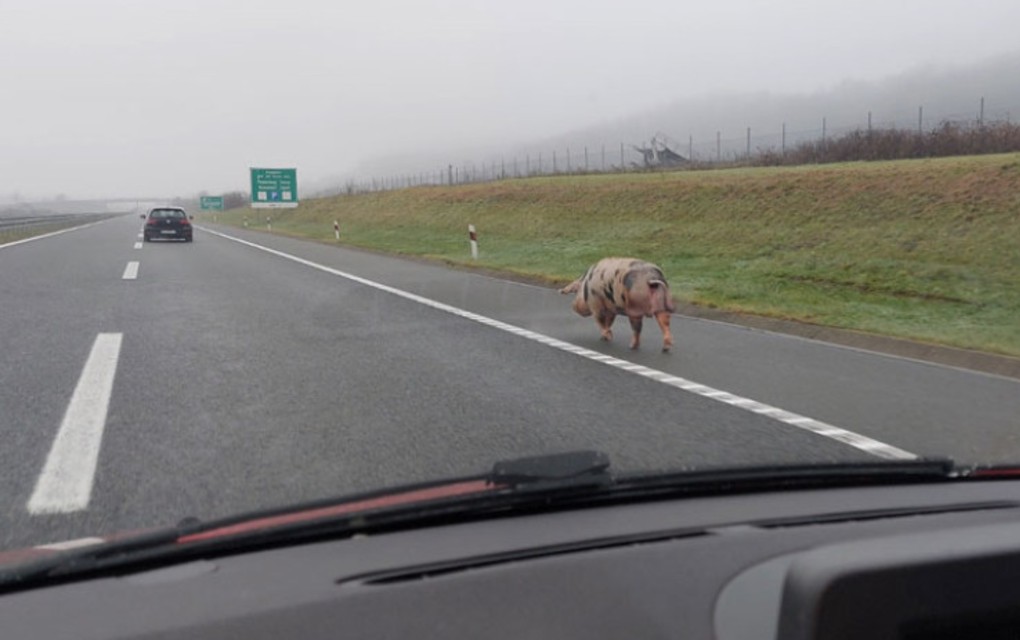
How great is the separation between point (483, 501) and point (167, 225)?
38265mm

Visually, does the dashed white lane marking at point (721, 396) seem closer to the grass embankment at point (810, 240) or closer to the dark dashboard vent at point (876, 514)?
the dark dashboard vent at point (876, 514)

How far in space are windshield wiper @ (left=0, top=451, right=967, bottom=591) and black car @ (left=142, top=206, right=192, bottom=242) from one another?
37.9 metres

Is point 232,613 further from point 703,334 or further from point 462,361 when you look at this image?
point 703,334

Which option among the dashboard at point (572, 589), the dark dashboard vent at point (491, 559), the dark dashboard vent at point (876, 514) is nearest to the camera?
the dashboard at point (572, 589)

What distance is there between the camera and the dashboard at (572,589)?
2.02 meters

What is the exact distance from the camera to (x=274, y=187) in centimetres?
5619

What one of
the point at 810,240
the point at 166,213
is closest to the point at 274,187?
the point at 166,213

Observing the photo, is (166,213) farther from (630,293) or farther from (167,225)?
(630,293)

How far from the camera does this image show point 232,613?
2.05 m

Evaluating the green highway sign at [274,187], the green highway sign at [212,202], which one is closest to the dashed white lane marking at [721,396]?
the green highway sign at [274,187]

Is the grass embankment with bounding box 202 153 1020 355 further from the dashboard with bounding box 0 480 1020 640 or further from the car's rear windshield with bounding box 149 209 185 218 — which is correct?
the dashboard with bounding box 0 480 1020 640

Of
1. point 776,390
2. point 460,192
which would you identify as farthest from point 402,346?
point 460,192

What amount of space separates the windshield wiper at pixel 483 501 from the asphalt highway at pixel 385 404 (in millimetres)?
560

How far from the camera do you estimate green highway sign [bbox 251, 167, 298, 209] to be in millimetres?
55312
